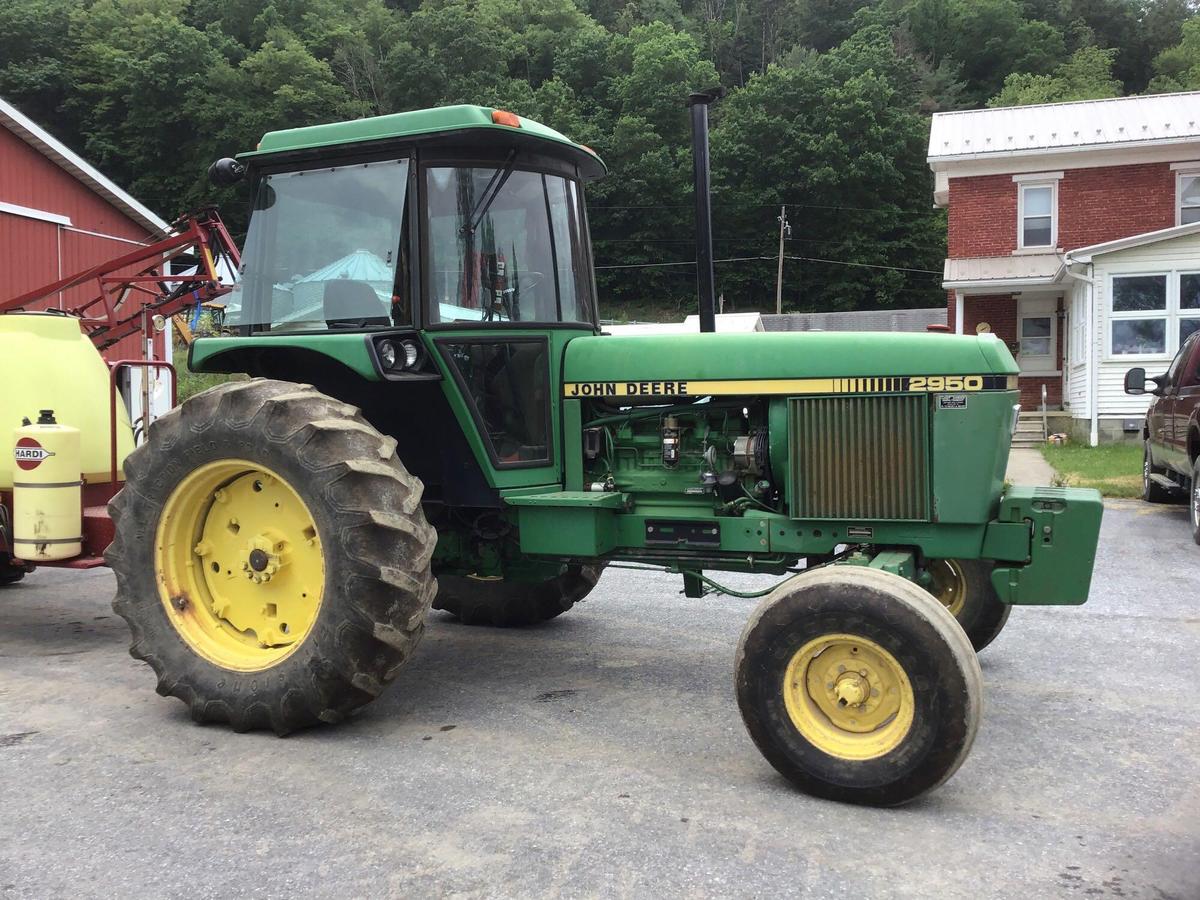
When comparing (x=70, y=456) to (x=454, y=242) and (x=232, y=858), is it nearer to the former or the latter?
(x=454, y=242)

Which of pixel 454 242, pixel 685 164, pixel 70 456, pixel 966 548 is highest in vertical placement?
pixel 685 164

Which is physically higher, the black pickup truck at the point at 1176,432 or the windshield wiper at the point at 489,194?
the windshield wiper at the point at 489,194

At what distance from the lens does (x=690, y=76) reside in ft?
169

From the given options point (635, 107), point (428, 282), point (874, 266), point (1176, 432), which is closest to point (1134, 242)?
point (1176, 432)

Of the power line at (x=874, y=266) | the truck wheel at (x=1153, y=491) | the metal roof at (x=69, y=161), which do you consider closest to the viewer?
the truck wheel at (x=1153, y=491)

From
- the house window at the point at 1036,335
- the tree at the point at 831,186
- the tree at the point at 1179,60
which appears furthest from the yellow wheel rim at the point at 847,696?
the tree at the point at 1179,60

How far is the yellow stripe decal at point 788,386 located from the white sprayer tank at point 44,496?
2891 millimetres

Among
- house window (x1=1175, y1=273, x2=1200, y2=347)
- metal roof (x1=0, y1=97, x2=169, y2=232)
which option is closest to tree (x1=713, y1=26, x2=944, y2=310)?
house window (x1=1175, y1=273, x2=1200, y2=347)

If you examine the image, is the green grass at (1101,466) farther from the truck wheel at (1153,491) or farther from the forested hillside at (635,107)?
the forested hillside at (635,107)

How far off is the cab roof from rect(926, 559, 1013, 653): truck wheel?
2.67 meters

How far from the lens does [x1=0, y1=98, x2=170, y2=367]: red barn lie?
13742mm

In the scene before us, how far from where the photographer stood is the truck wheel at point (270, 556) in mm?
3922

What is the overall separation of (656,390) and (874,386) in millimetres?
929


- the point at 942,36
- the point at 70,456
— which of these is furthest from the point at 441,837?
the point at 942,36
